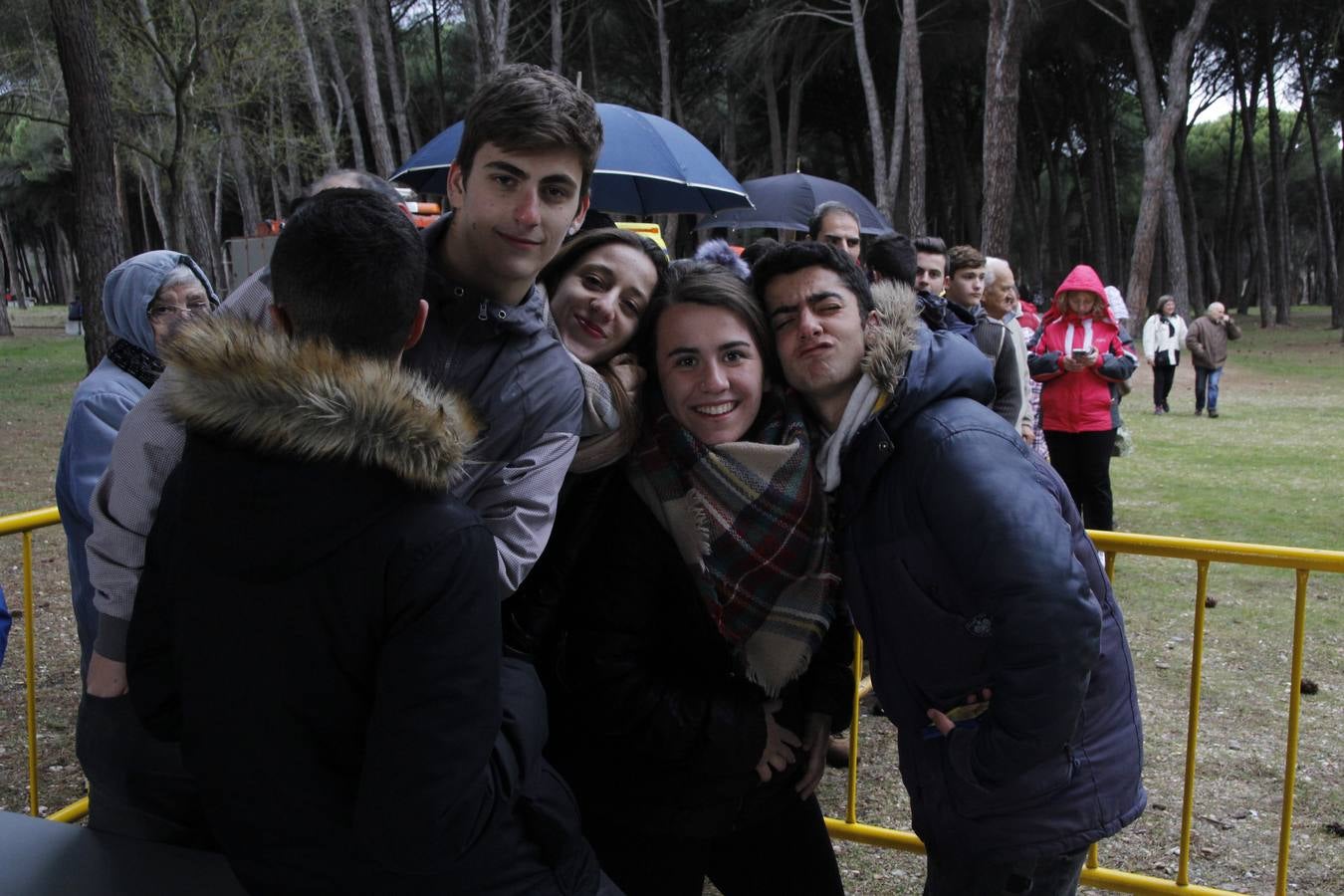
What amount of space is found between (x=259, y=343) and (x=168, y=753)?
110 cm

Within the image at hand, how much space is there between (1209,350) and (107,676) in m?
17.3

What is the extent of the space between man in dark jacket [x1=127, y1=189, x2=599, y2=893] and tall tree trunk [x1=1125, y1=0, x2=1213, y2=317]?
2598 centimetres

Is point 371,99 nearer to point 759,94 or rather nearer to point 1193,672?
point 759,94

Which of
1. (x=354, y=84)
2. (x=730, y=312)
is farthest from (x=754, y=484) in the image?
(x=354, y=84)

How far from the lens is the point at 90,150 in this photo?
11.2 m

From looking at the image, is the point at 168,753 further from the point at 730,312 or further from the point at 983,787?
the point at 983,787

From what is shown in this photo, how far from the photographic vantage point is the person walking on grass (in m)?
16.5

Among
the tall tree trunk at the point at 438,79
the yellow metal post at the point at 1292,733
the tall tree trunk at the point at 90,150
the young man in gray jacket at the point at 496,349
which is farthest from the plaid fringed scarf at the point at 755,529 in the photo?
the tall tree trunk at the point at 438,79

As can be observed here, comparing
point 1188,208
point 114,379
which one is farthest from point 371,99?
point 1188,208

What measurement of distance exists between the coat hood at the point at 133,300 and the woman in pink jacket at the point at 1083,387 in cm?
578

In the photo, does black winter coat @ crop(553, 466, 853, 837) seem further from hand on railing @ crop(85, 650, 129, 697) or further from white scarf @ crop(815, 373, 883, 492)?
hand on railing @ crop(85, 650, 129, 697)

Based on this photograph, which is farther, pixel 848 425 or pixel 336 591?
pixel 848 425

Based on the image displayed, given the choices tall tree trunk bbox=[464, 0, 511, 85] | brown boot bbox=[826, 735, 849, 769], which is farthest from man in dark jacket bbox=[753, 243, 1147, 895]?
tall tree trunk bbox=[464, 0, 511, 85]

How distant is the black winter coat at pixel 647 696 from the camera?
2.28 metres
